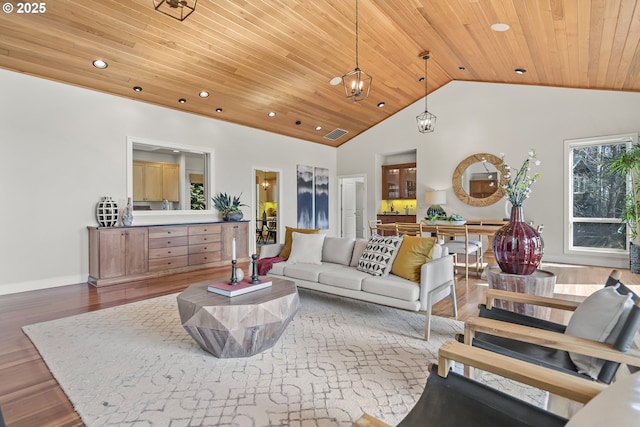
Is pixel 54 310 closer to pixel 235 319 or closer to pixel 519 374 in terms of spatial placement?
pixel 235 319

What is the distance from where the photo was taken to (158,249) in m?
5.47

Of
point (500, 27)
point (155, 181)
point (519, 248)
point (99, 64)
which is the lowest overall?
point (519, 248)

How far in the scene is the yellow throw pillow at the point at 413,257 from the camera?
3209 mm

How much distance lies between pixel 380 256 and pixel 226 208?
4225 mm

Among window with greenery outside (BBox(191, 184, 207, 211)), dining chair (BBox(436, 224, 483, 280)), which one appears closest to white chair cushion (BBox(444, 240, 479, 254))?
dining chair (BBox(436, 224, 483, 280))

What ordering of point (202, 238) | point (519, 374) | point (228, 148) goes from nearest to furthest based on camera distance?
point (519, 374), point (202, 238), point (228, 148)

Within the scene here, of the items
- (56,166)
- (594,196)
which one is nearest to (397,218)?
(594,196)

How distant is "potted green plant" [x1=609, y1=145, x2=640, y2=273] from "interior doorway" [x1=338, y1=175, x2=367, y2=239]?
19.0 ft

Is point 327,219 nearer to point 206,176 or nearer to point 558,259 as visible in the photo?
point 206,176

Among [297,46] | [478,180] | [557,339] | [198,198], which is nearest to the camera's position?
[557,339]

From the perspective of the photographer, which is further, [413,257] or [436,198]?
[436,198]

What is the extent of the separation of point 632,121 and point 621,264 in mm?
2572

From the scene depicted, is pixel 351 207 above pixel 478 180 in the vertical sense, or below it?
below

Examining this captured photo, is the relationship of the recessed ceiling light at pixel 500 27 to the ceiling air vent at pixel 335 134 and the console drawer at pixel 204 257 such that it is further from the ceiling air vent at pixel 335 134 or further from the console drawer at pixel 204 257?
the console drawer at pixel 204 257
